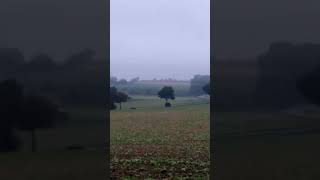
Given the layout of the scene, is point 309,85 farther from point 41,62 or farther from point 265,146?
point 41,62

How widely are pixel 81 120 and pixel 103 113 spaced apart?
0.22 meters

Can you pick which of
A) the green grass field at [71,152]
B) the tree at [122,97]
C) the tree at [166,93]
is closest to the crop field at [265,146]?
the green grass field at [71,152]

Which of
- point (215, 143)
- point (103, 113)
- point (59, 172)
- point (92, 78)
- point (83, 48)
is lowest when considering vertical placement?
point (59, 172)

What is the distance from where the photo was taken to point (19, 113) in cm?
405

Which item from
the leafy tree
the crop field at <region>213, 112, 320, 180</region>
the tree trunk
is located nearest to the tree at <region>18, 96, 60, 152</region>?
the tree trunk

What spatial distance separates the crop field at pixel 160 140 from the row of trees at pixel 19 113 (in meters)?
2.45

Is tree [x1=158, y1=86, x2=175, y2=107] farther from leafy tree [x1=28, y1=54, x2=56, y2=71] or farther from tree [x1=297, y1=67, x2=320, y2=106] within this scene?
leafy tree [x1=28, y1=54, x2=56, y2=71]

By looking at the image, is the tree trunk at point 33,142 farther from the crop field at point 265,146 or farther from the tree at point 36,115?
the crop field at point 265,146

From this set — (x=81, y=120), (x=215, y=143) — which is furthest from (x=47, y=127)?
(x=215, y=143)

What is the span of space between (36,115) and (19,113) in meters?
0.16

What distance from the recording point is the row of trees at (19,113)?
4.00 metres

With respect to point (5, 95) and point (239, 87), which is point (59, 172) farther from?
point (239, 87)

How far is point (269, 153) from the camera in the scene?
429 centimetres

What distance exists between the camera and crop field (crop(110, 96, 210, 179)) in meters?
6.86
